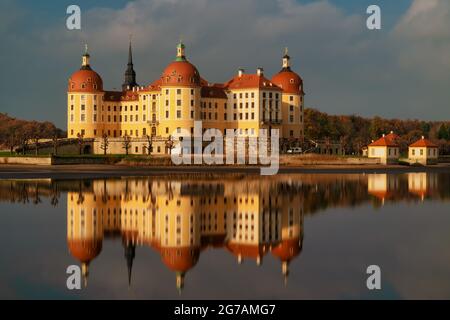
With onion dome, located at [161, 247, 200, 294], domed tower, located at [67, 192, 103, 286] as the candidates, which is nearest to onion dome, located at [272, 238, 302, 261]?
onion dome, located at [161, 247, 200, 294]

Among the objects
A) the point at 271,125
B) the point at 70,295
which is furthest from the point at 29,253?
the point at 271,125

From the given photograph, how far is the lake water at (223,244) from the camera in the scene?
15406 millimetres

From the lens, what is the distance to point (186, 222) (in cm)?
2588

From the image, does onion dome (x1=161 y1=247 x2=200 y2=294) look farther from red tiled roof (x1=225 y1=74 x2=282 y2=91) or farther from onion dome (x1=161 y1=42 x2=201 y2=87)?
red tiled roof (x1=225 y1=74 x2=282 y2=91)

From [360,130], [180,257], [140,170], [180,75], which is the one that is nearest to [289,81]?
[180,75]

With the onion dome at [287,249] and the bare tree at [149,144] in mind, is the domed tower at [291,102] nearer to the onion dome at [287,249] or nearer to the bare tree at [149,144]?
the bare tree at [149,144]

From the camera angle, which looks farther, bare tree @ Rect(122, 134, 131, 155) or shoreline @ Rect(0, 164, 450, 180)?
bare tree @ Rect(122, 134, 131, 155)

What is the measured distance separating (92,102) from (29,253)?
72.5 metres

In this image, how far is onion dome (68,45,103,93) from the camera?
90.1 metres

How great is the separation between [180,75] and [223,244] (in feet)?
211

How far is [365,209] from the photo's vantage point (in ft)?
101

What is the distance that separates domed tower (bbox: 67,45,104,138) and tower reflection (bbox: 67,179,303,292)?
49.8m

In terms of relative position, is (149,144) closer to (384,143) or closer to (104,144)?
(104,144)

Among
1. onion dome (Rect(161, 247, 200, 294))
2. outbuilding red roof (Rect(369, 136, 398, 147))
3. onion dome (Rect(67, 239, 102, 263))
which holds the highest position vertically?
→ outbuilding red roof (Rect(369, 136, 398, 147))
